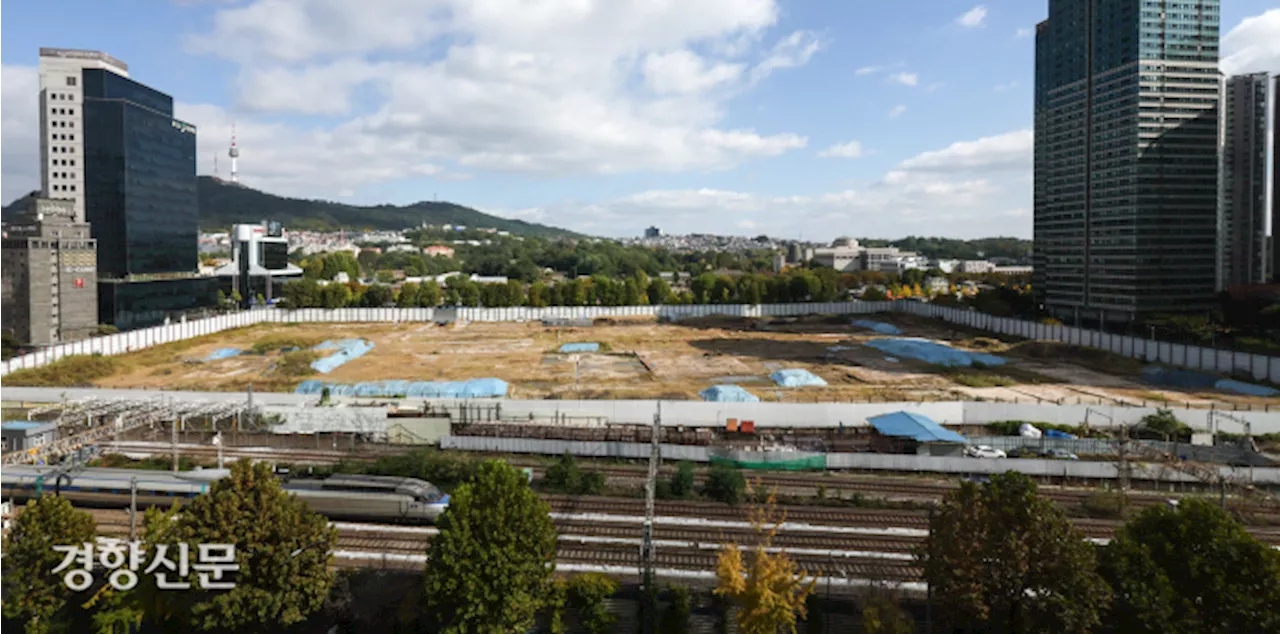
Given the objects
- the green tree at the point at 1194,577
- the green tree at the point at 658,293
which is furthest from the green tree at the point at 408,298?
the green tree at the point at 1194,577

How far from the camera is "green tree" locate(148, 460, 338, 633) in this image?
18.1 meters

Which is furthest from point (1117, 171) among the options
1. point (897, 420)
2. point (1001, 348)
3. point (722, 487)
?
point (722, 487)

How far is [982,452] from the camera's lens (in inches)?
1439

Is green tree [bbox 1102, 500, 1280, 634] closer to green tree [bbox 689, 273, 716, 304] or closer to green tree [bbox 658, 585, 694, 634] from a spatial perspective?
green tree [bbox 658, 585, 694, 634]

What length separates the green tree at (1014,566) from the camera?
54.3 feet

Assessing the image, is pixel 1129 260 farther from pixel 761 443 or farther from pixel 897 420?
pixel 761 443

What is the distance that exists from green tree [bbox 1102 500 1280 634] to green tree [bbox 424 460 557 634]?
13.5m

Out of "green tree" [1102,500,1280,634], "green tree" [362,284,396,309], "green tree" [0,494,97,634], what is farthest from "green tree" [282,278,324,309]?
"green tree" [1102,500,1280,634]

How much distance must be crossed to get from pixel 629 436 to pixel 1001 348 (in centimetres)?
5056

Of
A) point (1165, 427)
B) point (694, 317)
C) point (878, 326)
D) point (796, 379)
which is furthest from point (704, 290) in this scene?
point (1165, 427)

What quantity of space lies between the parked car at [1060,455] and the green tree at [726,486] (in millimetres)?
15545

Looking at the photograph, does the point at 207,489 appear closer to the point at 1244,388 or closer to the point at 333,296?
the point at 1244,388

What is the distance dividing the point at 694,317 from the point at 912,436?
236 ft

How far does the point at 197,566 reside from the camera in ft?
60.3
